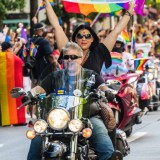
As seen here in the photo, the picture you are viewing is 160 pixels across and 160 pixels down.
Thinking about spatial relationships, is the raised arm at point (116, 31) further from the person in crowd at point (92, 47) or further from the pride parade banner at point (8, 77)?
the pride parade banner at point (8, 77)

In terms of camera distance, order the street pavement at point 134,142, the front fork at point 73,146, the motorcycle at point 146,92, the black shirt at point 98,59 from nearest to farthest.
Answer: the front fork at point 73,146 < the black shirt at point 98,59 < the street pavement at point 134,142 < the motorcycle at point 146,92

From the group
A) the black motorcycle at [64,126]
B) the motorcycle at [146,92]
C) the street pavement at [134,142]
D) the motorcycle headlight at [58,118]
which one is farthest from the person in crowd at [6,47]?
the motorcycle headlight at [58,118]

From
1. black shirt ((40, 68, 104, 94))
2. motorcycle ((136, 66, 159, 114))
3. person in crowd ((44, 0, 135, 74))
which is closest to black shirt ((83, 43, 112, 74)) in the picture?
person in crowd ((44, 0, 135, 74))

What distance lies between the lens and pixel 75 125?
26.5 feet

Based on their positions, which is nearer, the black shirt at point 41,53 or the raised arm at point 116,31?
the raised arm at point 116,31

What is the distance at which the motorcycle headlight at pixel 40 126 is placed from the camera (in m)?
8.08

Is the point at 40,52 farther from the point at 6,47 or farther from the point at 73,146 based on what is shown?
the point at 73,146

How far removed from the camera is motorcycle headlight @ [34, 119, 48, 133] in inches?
318

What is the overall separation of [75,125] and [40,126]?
31 cm

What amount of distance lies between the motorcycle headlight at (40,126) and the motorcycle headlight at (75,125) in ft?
0.72

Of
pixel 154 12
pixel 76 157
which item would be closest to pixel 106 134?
pixel 76 157

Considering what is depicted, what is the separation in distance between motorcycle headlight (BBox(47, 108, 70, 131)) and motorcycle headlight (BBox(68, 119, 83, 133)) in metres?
0.05

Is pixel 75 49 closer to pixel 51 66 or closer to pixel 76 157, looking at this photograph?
pixel 76 157

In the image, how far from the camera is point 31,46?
18.6 metres
